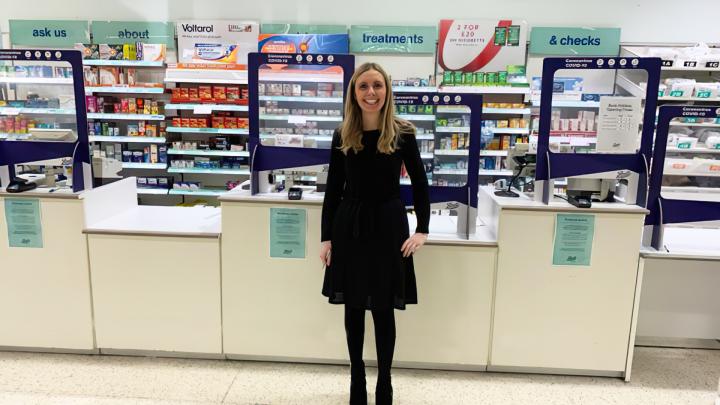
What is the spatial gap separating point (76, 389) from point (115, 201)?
1114 mm

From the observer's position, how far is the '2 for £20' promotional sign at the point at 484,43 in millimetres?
5828

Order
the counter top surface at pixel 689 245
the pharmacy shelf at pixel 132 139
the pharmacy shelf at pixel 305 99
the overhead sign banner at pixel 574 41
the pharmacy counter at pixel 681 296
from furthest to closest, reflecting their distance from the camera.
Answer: the pharmacy shelf at pixel 132 139
the overhead sign banner at pixel 574 41
the pharmacy shelf at pixel 305 99
the pharmacy counter at pixel 681 296
the counter top surface at pixel 689 245

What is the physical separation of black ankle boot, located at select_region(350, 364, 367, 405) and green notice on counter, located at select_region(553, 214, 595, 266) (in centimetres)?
120

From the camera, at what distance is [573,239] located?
2.69m

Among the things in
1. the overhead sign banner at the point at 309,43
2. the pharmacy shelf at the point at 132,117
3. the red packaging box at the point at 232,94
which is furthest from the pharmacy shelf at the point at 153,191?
the overhead sign banner at the point at 309,43

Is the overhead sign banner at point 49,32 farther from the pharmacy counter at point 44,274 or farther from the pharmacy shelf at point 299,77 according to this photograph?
the pharmacy counter at point 44,274

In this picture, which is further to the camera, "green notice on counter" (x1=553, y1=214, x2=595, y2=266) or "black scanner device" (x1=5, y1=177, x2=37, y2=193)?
"black scanner device" (x1=5, y1=177, x2=37, y2=193)

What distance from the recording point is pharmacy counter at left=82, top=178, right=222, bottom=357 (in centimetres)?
282

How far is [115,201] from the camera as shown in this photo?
315cm

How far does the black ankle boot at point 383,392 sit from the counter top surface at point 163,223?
3.94 ft

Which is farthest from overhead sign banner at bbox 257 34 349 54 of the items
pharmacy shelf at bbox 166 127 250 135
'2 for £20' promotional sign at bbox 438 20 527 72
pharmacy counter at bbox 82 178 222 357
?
pharmacy counter at bbox 82 178 222 357

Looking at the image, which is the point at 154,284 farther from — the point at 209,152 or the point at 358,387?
the point at 209,152

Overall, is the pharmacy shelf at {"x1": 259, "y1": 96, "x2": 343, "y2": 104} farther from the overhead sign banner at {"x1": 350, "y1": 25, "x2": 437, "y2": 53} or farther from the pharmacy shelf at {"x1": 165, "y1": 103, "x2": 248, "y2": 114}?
the overhead sign banner at {"x1": 350, "y1": 25, "x2": 437, "y2": 53}

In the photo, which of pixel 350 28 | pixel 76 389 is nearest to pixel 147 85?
pixel 350 28
